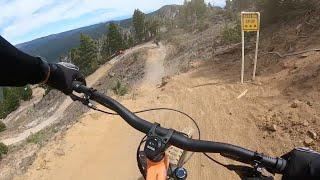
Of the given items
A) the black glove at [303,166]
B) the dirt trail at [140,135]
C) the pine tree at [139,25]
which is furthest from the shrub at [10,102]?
the black glove at [303,166]

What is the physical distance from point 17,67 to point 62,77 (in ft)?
1.43

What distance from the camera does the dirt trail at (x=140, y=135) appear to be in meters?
8.33

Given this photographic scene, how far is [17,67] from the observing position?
2373mm

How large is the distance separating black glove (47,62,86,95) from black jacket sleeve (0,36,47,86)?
0.11 metres

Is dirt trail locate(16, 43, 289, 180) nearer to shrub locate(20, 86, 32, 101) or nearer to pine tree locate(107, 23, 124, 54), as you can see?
pine tree locate(107, 23, 124, 54)

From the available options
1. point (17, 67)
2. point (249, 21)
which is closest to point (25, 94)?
point (249, 21)

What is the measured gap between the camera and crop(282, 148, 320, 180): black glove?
2020mm

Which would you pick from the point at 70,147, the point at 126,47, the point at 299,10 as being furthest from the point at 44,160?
the point at 126,47

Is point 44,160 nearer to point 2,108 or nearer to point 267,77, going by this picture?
point 267,77

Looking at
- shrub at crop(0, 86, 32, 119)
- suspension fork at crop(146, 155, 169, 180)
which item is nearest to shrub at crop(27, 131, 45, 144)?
suspension fork at crop(146, 155, 169, 180)

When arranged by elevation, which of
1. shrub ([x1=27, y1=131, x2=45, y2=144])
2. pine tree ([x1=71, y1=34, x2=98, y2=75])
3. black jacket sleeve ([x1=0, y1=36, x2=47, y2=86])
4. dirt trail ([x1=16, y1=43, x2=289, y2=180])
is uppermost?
black jacket sleeve ([x1=0, y1=36, x2=47, y2=86])

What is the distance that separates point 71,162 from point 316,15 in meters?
9.50

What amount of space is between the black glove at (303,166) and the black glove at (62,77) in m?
1.47

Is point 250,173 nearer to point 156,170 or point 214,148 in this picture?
point 214,148
